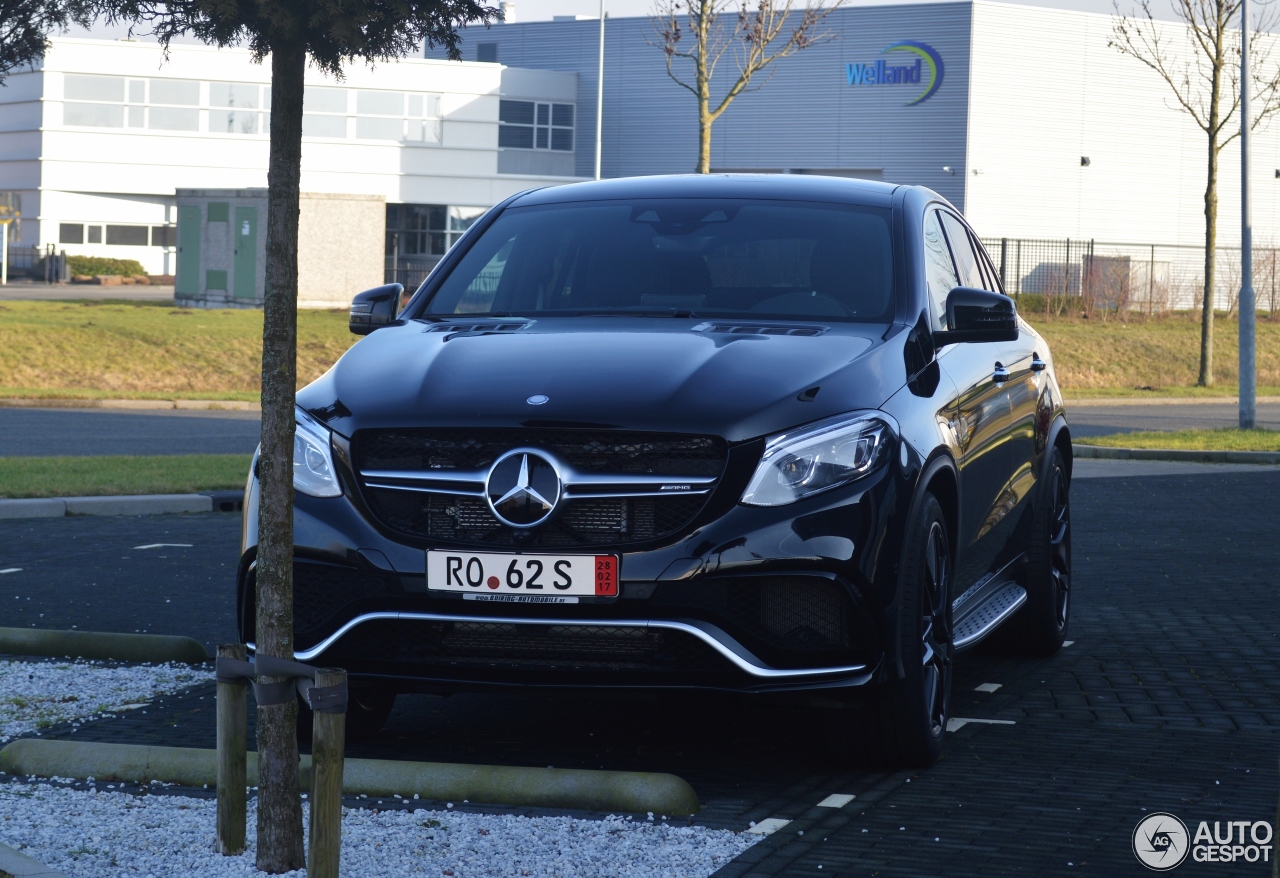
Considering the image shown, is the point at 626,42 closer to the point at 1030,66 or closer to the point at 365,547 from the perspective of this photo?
the point at 1030,66

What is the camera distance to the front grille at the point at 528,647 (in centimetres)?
470

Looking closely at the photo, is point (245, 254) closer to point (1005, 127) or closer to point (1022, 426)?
point (1005, 127)

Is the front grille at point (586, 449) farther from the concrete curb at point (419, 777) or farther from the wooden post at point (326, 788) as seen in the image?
the wooden post at point (326, 788)

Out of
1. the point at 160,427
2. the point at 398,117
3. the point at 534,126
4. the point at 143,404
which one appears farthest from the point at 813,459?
the point at 534,126

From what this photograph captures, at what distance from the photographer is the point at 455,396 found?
16.1ft

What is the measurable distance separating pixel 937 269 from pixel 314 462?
2441 millimetres

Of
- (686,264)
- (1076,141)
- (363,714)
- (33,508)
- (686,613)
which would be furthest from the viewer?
(1076,141)

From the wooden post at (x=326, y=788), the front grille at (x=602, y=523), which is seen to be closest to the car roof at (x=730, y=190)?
the front grille at (x=602, y=523)

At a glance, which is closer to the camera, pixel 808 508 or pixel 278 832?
pixel 278 832

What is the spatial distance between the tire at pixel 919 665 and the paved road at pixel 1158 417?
1549cm

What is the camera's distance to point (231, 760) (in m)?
4.03

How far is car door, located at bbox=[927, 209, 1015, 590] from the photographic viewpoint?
569 cm

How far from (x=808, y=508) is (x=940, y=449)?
744 millimetres

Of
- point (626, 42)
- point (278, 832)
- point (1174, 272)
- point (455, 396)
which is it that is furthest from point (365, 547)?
point (626, 42)
